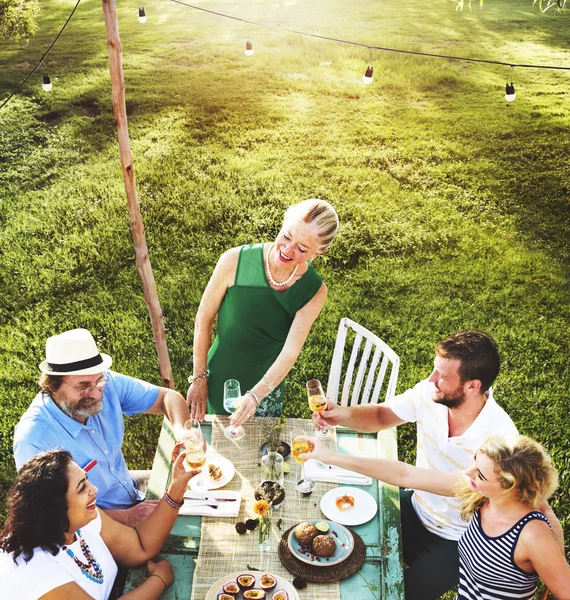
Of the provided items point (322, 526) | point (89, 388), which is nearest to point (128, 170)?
point (89, 388)

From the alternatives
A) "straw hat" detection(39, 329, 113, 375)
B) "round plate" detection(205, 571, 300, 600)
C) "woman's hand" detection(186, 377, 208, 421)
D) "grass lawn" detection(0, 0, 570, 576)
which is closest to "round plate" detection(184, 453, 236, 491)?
"woman's hand" detection(186, 377, 208, 421)

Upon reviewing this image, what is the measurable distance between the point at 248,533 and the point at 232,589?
0.91ft

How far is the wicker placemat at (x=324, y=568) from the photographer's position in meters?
2.30

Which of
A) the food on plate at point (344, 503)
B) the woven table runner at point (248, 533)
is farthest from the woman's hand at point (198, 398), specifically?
the food on plate at point (344, 503)

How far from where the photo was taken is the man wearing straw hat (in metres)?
2.59

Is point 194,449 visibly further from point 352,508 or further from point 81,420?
point 352,508

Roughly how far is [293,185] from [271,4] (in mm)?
2720

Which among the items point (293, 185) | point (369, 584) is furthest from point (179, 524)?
point (293, 185)

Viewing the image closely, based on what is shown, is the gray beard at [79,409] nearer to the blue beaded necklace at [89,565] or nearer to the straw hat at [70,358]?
the straw hat at [70,358]

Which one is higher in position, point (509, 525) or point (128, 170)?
point (128, 170)

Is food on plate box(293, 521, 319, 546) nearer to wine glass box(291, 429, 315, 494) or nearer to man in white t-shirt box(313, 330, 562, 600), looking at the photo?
wine glass box(291, 429, 315, 494)

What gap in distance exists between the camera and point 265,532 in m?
2.49

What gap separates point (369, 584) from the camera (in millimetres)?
2289

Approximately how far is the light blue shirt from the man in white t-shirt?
35.4 inches
